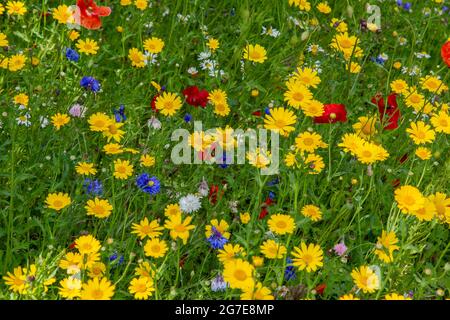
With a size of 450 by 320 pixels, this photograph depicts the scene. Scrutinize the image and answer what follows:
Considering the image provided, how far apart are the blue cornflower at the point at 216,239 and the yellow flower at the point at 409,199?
0.64m

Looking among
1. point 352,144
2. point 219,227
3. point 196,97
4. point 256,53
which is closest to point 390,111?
point 352,144

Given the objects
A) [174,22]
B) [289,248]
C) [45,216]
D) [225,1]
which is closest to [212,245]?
[289,248]

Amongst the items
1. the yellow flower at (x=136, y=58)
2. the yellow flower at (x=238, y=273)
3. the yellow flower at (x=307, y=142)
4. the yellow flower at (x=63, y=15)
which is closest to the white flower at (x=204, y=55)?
the yellow flower at (x=136, y=58)

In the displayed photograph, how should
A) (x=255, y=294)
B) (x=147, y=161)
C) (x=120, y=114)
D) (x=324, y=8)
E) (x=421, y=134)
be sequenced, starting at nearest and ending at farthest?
(x=255, y=294), (x=147, y=161), (x=421, y=134), (x=120, y=114), (x=324, y=8)

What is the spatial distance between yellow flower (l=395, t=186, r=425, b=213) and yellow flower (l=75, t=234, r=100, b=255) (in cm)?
106

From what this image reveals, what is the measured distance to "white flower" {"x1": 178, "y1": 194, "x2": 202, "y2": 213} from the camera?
2.54 m

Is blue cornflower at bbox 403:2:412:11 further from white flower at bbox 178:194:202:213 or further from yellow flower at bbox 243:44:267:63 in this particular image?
white flower at bbox 178:194:202:213

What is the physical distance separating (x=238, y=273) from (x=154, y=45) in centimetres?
159

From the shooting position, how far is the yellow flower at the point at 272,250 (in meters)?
2.34

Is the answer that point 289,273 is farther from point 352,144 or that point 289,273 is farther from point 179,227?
point 352,144

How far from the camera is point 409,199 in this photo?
246 centimetres

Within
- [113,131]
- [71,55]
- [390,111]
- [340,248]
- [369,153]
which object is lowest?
[340,248]

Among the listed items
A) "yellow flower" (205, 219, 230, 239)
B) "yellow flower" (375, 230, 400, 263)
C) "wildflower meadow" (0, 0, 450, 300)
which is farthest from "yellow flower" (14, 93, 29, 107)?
"yellow flower" (375, 230, 400, 263)

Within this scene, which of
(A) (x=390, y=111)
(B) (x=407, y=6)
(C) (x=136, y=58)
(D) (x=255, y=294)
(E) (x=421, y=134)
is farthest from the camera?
(B) (x=407, y=6)
